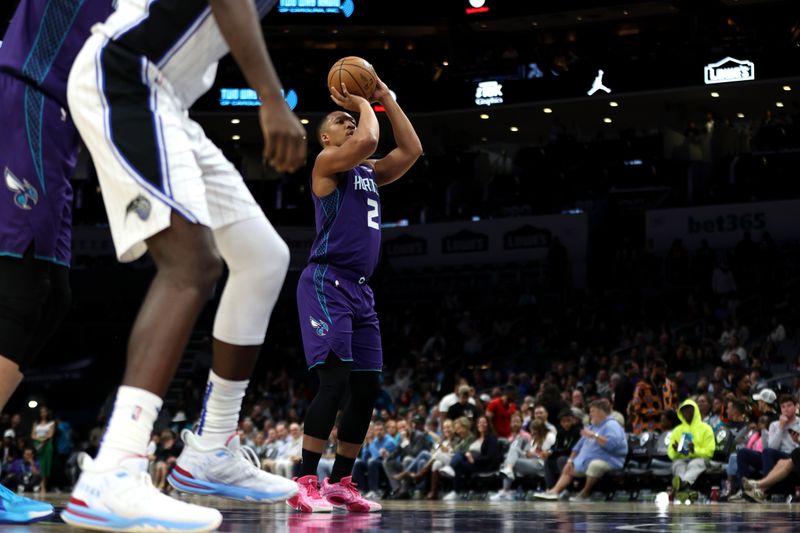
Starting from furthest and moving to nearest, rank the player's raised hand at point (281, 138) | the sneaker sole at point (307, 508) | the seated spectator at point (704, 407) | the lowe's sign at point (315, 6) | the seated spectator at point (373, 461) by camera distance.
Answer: the lowe's sign at point (315, 6), the seated spectator at point (373, 461), the seated spectator at point (704, 407), the sneaker sole at point (307, 508), the player's raised hand at point (281, 138)

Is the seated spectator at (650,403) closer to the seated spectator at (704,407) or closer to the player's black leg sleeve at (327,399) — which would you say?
the seated spectator at (704,407)

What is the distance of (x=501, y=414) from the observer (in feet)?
46.6

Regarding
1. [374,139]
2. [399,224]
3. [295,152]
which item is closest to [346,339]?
[374,139]

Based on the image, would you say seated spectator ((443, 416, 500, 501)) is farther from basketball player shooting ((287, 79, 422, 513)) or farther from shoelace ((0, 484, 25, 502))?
shoelace ((0, 484, 25, 502))

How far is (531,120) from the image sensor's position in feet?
97.6

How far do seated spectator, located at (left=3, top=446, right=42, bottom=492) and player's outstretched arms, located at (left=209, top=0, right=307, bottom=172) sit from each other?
58.3 ft

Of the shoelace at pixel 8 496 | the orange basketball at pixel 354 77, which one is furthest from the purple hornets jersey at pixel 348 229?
the shoelace at pixel 8 496

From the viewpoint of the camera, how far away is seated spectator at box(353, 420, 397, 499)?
1445 cm

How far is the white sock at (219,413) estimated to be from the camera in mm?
3029

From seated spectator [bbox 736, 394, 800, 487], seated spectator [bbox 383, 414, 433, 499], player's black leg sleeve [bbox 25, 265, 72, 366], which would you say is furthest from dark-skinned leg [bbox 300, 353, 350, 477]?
seated spectator [bbox 383, 414, 433, 499]

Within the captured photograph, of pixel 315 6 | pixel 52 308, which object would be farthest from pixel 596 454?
pixel 315 6

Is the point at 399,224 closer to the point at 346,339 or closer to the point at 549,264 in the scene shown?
the point at 549,264

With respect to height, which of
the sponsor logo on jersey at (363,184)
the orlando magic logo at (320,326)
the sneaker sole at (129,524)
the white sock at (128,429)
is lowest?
the sneaker sole at (129,524)

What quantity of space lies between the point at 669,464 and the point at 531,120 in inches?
748
